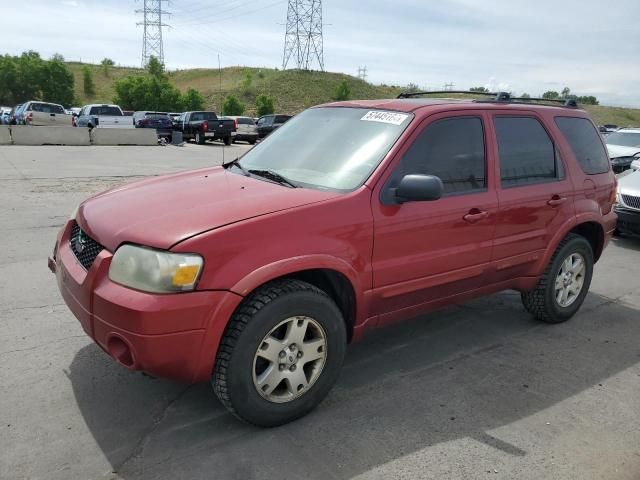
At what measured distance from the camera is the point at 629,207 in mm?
7965

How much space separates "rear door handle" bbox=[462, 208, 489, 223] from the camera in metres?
3.72

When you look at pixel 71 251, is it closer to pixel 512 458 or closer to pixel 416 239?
pixel 416 239

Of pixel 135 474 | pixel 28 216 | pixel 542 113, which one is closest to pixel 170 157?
pixel 28 216

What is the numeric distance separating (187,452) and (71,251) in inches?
55.5

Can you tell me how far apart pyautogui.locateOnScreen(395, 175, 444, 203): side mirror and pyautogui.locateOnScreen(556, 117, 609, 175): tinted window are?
2.06 m

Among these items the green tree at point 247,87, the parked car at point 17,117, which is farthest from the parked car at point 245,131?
the green tree at point 247,87

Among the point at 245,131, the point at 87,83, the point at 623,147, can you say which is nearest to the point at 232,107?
the point at 87,83

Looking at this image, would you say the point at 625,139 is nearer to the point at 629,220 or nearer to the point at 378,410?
the point at 629,220

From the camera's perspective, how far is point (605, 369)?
4.03 m

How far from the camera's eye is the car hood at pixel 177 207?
277cm

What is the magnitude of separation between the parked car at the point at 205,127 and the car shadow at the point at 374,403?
23968 millimetres

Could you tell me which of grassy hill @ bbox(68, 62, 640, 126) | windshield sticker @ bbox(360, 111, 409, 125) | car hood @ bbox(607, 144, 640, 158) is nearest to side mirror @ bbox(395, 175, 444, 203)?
windshield sticker @ bbox(360, 111, 409, 125)

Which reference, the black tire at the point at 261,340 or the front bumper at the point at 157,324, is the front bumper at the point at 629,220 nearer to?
the black tire at the point at 261,340

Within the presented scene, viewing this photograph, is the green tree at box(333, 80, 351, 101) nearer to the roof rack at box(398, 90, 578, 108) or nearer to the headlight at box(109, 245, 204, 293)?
the roof rack at box(398, 90, 578, 108)
